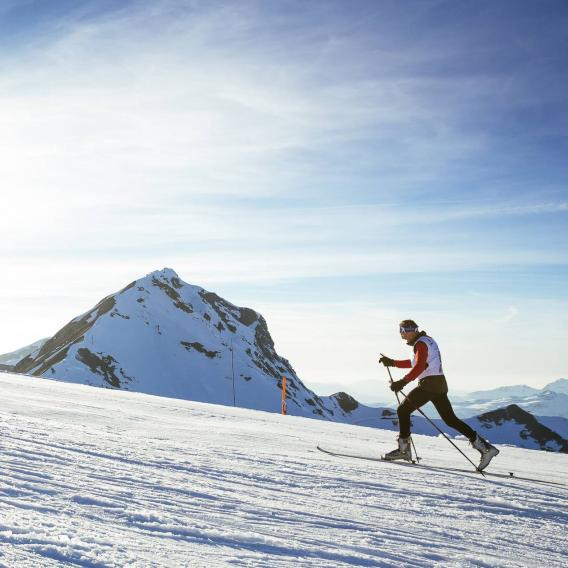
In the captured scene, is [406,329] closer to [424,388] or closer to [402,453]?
[424,388]

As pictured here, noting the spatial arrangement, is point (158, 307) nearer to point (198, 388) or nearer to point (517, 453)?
point (198, 388)

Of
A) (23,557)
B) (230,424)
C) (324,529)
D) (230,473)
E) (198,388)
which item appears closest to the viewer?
(23,557)

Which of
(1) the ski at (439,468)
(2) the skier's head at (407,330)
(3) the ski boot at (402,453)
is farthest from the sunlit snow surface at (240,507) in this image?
(2) the skier's head at (407,330)

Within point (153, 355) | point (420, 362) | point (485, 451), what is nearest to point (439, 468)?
point (485, 451)

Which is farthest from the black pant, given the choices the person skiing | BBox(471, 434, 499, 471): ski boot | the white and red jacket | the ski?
the ski

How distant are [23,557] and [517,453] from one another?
9.02 m

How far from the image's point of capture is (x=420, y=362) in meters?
7.51

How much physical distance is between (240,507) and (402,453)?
3.79 meters

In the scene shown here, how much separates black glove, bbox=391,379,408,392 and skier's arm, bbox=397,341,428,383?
11cm

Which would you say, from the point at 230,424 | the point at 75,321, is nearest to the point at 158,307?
the point at 75,321

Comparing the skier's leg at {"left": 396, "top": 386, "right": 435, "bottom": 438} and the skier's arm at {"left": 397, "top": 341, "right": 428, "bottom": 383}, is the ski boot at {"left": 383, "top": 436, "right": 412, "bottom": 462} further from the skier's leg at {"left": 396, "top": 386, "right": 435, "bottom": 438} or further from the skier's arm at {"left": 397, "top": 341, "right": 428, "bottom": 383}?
the skier's arm at {"left": 397, "top": 341, "right": 428, "bottom": 383}

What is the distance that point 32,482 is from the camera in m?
3.97

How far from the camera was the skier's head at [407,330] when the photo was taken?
25.5 feet

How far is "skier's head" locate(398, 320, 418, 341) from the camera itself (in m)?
7.76
